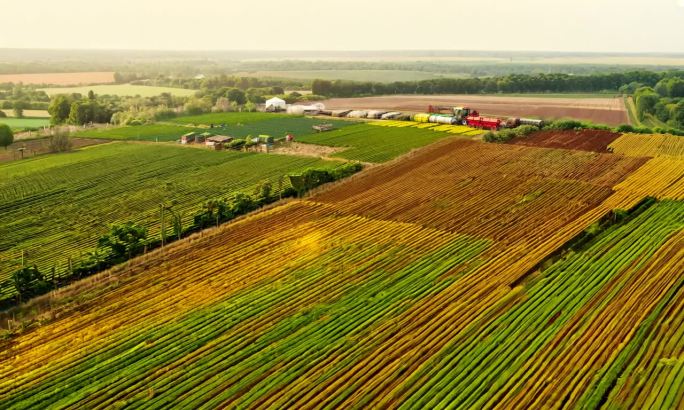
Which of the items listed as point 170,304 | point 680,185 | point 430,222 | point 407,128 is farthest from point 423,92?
point 170,304

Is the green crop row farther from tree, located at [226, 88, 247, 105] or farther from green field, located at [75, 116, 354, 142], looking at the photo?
tree, located at [226, 88, 247, 105]

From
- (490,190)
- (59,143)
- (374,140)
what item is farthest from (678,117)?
(59,143)

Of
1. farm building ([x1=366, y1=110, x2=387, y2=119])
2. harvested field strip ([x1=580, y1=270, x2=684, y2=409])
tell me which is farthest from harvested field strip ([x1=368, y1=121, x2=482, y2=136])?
harvested field strip ([x1=580, y1=270, x2=684, y2=409])

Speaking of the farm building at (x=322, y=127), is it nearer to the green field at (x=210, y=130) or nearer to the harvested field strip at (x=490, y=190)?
the green field at (x=210, y=130)

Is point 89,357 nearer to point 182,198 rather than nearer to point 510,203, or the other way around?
point 182,198

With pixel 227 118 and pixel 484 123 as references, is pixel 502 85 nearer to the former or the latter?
pixel 484 123

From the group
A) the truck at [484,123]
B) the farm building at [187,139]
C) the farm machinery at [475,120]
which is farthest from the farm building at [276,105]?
the truck at [484,123]
